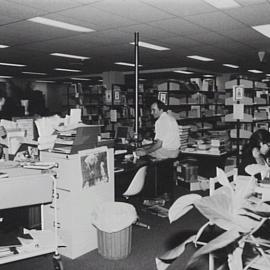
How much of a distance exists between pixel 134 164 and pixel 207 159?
2.14 m

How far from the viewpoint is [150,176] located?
482cm

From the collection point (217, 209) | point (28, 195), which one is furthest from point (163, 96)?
point (217, 209)

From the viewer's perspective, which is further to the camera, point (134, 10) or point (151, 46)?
point (151, 46)

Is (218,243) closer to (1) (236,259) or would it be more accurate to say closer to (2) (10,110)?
(1) (236,259)

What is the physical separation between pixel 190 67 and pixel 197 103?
2626 millimetres

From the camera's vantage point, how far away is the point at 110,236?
3.17 metres

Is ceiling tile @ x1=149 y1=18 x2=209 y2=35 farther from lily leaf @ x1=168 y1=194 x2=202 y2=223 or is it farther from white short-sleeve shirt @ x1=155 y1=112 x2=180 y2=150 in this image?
lily leaf @ x1=168 y1=194 x2=202 y2=223

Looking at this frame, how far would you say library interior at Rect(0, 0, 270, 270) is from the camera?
1.29 meters

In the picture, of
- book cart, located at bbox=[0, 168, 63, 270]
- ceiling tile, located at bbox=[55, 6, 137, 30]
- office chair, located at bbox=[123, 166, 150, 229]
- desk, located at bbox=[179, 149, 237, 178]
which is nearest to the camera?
book cart, located at bbox=[0, 168, 63, 270]

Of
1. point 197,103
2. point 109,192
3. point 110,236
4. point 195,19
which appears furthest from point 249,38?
point 110,236

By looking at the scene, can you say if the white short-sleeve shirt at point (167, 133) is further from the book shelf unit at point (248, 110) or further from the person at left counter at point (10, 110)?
the person at left counter at point (10, 110)

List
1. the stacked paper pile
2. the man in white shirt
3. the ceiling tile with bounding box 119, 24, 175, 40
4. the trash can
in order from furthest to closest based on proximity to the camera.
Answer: the stacked paper pile < the ceiling tile with bounding box 119, 24, 175, 40 < the man in white shirt < the trash can

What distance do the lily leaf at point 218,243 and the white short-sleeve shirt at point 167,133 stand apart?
4.26m

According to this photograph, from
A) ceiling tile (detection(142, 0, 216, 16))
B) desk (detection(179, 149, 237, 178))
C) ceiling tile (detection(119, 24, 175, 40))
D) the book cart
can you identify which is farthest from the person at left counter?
the book cart
